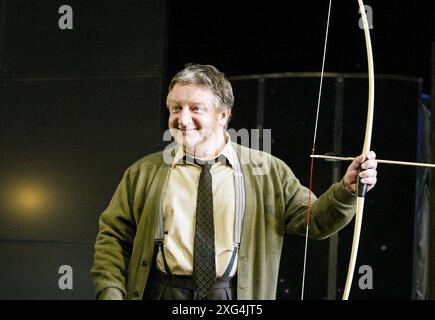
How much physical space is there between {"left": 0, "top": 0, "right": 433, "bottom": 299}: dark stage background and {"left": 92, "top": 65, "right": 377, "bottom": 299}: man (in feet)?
3.00

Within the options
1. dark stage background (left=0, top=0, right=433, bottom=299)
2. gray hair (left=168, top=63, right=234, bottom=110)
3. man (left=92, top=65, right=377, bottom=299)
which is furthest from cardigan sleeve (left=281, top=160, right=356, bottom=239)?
dark stage background (left=0, top=0, right=433, bottom=299)

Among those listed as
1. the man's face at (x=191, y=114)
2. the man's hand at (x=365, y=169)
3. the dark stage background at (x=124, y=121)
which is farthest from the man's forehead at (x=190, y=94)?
the dark stage background at (x=124, y=121)

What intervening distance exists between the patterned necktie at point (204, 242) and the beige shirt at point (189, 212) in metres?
0.01

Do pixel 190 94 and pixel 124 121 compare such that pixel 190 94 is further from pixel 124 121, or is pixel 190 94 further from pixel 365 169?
pixel 124 121

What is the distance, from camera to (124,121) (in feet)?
8.46

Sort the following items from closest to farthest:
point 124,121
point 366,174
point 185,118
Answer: point 366,174 → point 185,118 → point 124,121

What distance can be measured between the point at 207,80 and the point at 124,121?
102 centimetres

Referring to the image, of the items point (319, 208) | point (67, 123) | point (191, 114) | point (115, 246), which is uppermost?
point (191, 114)

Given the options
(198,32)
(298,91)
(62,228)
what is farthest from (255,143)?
(62,228)

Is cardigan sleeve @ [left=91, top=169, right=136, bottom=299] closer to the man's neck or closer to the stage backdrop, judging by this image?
the man's neck

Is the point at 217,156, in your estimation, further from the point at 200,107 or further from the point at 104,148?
the point at 104,148

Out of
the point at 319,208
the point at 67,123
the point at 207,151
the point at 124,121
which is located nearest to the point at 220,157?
the point at 207,151

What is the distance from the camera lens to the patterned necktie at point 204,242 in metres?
1.53

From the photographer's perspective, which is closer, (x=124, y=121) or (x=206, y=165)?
(x=206, y=165)
